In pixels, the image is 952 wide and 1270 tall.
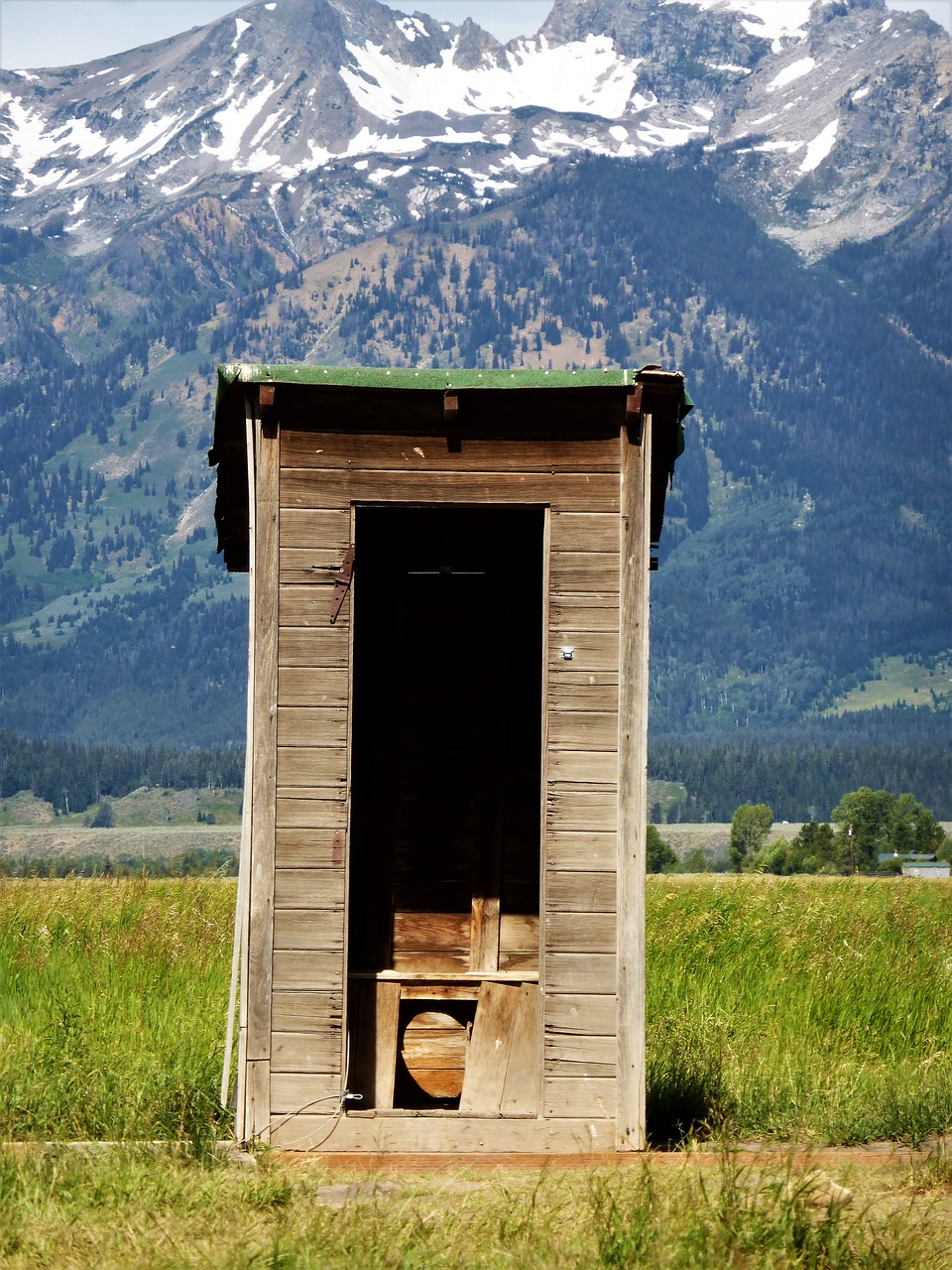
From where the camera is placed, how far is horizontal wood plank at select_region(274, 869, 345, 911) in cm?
834

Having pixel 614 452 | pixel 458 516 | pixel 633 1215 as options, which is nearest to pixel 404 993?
pixel 458 516

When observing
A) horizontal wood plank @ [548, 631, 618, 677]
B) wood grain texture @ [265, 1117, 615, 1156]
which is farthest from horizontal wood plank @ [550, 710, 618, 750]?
wood grain texture @ [265, 1117, 615, 1156]

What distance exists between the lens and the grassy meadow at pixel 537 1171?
5.89 metres

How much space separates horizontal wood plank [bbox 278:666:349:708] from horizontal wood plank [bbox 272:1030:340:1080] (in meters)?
1.57

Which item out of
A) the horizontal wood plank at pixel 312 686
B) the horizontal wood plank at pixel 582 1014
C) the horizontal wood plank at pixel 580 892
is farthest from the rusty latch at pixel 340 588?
the horizontal wood plank at pixel 582 1014

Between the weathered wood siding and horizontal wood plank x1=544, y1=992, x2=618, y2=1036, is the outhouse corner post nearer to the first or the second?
the weathered wood siding

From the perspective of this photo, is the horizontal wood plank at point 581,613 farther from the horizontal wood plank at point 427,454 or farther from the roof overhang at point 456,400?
the roof overhang at point 456,400

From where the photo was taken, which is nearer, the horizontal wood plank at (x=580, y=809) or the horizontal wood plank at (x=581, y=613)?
the horizontal wood plank at (x=580, y=809)

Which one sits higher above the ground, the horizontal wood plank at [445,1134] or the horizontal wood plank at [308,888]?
the horizontal wood plank at [308,888]

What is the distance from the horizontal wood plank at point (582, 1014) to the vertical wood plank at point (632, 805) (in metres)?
0.05

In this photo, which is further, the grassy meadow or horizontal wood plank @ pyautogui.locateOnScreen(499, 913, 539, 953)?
horizontal wood plank @ pyautogui.locateOnScreen(499, 913, 539, 953)

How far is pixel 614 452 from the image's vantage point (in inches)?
339

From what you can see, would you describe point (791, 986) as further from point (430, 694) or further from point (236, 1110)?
point (236, 1110)

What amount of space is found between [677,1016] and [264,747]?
12.8 feet
